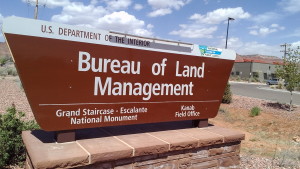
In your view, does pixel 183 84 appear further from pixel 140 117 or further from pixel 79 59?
pixel 79 59

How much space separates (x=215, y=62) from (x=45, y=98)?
287 cm

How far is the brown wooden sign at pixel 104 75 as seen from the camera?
9.73ft

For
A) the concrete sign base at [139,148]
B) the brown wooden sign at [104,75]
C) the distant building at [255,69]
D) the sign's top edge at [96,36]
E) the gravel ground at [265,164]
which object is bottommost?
the gravel ground at [265,164]

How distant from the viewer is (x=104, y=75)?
3.46 metres

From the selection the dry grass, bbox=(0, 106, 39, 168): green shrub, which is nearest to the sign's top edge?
bbox=(0, 106, 39, 168): green shrub

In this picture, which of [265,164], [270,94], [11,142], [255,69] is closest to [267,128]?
[265,164]

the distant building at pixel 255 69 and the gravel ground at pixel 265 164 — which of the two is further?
the distant building at pixel 255 69

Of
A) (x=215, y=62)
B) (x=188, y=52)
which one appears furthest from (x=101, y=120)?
(x=215, y=62)

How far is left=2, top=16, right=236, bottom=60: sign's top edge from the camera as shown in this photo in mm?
2846

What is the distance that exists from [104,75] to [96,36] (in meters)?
0.51

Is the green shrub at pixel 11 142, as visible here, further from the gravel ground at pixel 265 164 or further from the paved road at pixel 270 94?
the paved road at pixel 270 94

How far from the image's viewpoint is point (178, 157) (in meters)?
3.81

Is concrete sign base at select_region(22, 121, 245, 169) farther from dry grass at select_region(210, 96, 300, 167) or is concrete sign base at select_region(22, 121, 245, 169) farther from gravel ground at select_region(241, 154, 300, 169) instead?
dry grass at select_region(210, 96, 300, 167)

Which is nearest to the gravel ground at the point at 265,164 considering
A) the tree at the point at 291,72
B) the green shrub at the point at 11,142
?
the green shrub at the point at 11,142
